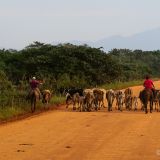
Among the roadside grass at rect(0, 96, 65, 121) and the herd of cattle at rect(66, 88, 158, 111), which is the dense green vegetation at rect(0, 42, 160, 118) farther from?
the roadside grass at rect(0, 96, 65, 121)

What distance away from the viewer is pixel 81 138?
1725cm

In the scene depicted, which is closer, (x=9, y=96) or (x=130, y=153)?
(x=130, y=153)

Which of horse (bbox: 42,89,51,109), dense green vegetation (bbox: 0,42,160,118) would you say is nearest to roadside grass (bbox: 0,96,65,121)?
horse (bbox: 42,89,51,109)

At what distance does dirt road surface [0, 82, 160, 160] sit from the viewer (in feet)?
46.5

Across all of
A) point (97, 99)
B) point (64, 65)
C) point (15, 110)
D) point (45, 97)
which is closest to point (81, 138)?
point (15, 110)

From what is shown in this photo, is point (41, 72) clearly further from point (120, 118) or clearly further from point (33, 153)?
point (33, 153)

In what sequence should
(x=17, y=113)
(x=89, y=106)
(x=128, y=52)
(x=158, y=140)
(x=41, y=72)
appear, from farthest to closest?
(x=128, y=52), (x=41, y=72), (x=89, y=106), (x=17, y=113), (x=158, y=140)

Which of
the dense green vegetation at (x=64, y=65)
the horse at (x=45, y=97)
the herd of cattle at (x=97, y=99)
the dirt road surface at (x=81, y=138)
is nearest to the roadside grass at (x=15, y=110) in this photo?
the horse at (x=45, y=97)

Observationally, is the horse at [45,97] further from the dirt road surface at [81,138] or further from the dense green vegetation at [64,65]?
the dense green vegetation at [64,65]

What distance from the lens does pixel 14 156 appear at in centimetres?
1391

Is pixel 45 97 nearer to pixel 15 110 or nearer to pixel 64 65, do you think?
pixel 15 110

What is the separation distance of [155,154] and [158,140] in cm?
270

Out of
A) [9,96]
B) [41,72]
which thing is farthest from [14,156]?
[41,72]

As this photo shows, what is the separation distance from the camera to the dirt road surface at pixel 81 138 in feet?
46.5
